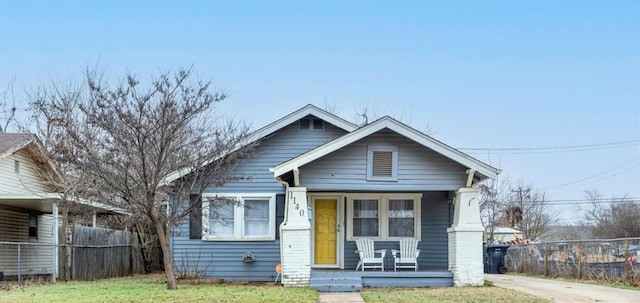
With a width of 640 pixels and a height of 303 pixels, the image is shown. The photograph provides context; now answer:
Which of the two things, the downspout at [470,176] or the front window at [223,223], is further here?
the front window at [223,223]

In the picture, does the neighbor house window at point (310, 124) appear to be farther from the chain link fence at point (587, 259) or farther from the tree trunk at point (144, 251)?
the tree trunk at point (144, 251)

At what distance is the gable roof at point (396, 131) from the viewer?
47.0 feet

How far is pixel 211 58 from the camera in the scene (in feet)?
59.8

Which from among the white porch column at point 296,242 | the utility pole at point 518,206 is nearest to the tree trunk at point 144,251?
the white porch column at point 296,242

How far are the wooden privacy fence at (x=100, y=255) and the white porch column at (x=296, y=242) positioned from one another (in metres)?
7.13

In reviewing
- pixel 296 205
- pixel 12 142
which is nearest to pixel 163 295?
pixel 296 205

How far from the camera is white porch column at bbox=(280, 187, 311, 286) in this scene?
1449cm

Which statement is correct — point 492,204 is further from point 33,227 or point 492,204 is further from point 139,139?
point 139,139

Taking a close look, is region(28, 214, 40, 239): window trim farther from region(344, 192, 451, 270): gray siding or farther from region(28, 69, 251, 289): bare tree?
region(344, 192, 451, 270): gray siding

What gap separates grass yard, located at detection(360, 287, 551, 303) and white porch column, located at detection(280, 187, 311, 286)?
1514 mm

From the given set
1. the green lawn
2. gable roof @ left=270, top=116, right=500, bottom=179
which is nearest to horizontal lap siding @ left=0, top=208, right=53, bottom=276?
the green lawn

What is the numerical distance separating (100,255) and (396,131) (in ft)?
35.4

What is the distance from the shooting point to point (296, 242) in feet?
47.9

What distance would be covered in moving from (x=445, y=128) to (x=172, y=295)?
2475 centimetres
